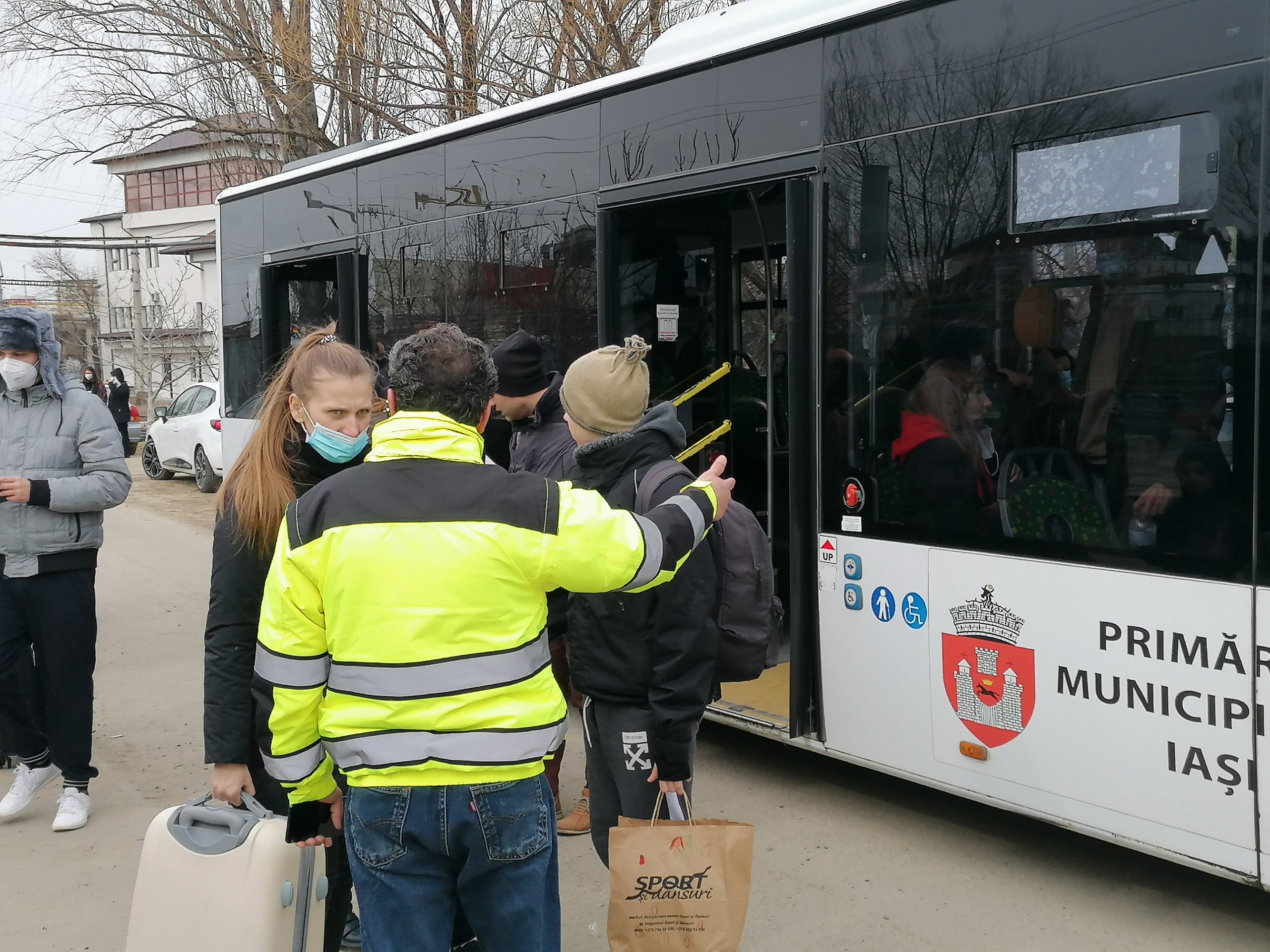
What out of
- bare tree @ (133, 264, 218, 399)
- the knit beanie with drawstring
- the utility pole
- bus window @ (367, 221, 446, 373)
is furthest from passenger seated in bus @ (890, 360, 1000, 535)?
the utility pole

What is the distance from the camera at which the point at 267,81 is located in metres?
13.2

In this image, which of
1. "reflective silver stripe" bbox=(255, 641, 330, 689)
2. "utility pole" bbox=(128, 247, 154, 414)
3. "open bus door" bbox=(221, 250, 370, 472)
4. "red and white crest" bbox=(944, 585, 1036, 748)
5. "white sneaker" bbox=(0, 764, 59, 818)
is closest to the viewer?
"reflective silver stripe" bbox=(255, 641, 330, 689)

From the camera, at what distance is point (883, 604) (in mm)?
4047

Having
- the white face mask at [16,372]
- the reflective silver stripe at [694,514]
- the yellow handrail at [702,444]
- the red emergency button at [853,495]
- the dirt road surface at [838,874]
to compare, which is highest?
the white face mask at [16,372]

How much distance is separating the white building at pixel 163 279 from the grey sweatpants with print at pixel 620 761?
28.2 metres

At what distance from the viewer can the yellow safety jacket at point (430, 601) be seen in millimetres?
2098

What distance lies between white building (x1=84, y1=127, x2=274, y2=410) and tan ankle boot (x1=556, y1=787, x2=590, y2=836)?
88.7 ft

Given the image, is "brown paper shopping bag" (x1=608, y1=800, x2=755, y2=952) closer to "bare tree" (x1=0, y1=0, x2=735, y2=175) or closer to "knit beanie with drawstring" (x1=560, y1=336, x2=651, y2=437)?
"knit beanie with drawstring" (x1=560, y1=336, x2=651, y2=437)

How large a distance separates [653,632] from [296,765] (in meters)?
0.93

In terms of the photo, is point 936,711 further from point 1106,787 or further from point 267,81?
point 267,81

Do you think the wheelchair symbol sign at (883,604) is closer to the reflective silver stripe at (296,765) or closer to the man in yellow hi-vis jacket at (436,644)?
the man in yellow hi-vis jacket at (436,644)

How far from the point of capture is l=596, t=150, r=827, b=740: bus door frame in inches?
167

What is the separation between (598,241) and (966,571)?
2442mm

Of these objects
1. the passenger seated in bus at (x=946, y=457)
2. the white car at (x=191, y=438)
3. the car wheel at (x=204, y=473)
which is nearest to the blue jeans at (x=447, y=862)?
the passenger seated in bus at (x=946, y=457)
